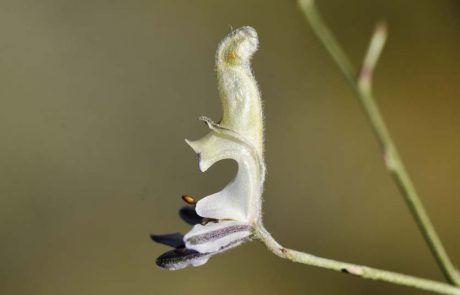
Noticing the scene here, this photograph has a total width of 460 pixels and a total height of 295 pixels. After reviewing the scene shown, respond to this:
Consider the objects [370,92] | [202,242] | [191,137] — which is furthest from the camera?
[191,137]

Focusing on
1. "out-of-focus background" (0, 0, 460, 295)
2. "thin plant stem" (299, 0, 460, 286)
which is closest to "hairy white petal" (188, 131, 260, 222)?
"thin plant stem" (299, 0, 460, 286)

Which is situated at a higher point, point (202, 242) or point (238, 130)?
point (238, 130)

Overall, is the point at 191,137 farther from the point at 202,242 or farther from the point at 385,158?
the point at 385,158

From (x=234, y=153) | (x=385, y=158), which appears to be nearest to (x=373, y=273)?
(x=385, y=158)

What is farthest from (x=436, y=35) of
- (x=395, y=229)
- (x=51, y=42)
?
(x=51, y=42)

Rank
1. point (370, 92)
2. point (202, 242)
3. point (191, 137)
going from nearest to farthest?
point (370, 92), point (202, 242), point (191, 137)

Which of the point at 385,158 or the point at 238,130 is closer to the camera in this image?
the point at 385,158

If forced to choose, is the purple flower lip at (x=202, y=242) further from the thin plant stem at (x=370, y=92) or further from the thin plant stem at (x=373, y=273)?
the thin plant stem at (x=370, y=92)
